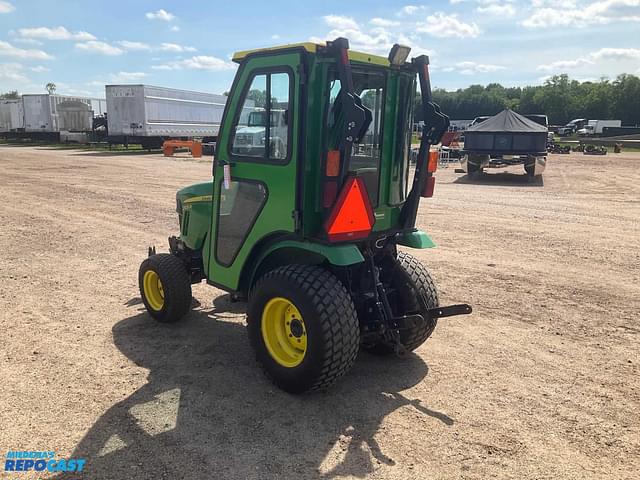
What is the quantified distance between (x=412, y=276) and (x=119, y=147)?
1174 inches

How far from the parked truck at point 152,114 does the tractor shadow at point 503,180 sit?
1242 centimetres

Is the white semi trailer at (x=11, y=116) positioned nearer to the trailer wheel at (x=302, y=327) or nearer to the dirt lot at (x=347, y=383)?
the dirt lot at (x=347, y=383)

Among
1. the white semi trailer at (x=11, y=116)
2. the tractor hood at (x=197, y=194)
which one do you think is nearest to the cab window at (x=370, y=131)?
the tractor hood at (x=197, y=194)

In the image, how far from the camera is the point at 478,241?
803 centimetres

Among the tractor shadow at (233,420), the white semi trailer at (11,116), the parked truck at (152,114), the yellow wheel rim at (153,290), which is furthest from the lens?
the white semi trailer at (11,116)

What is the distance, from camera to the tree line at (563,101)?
3125 inches

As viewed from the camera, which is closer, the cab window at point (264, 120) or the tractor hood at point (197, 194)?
the cab window at point (264, 120)

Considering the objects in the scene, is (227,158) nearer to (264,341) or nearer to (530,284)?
(264,341)

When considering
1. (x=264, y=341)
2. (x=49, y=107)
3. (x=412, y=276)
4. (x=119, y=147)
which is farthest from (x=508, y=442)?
(x=49, y=107)

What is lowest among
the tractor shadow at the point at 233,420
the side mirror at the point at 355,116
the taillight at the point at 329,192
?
the tractor shadow at the point at 233,420

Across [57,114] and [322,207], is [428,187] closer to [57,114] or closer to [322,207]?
[322,207]

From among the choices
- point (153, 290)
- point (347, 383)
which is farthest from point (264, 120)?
point (153, 290)

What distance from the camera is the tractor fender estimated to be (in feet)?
11.2

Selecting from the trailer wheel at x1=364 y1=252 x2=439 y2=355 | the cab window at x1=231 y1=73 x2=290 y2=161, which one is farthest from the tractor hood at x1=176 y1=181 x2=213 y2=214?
the trailer wheel at x1=364 y1=252 x2=439 y2=355
